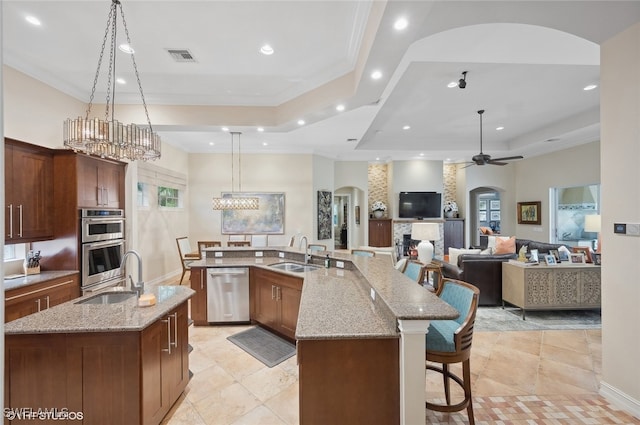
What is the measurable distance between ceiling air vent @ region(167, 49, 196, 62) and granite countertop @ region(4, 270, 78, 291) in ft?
9.35

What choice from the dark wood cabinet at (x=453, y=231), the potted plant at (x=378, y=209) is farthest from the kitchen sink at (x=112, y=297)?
the dark wood cabinet at (x=453, y=231)

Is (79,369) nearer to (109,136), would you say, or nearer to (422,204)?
(109,136)

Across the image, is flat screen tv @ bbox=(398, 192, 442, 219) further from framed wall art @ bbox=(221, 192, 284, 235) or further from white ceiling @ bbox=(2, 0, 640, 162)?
framed wall art @ bbox=(221, 192, 284, 235)

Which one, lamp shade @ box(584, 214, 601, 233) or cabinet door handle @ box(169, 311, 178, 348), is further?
lamp shade @ box(584, 214, 601, 233)

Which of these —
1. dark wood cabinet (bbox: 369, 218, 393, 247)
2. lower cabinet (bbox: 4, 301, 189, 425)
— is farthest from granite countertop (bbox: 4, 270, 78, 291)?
dark wood cabinet (bbox: 369, 218, 393, 247)

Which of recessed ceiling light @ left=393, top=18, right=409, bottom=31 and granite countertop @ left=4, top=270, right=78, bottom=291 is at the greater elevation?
recessed ceiling light @ left=393, top=18, right=409, bottom=31

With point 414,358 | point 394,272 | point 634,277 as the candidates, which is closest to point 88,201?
point 394,272

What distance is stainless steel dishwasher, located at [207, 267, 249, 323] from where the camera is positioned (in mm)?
3955

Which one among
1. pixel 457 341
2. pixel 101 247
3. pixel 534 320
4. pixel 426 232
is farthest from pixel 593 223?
pixel 101 247

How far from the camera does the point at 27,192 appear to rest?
320 cm

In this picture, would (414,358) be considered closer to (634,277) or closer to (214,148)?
(634,277)

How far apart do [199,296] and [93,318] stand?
2.10 meters

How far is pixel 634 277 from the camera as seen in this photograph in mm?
2248

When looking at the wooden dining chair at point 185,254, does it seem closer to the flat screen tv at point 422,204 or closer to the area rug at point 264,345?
the area rug at point 264,345
